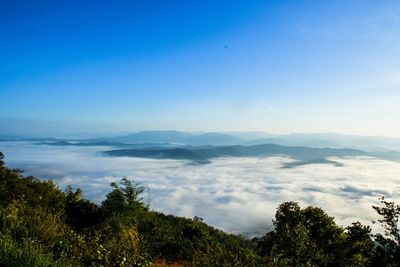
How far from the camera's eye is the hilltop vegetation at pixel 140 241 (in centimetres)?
796

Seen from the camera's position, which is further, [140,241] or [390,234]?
[390,234]

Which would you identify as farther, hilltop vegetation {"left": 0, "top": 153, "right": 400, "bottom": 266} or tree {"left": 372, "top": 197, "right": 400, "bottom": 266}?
tree {"left": 372, "top": 197, "right": 400, "bottom": 266}

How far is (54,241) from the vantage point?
8.45 meters

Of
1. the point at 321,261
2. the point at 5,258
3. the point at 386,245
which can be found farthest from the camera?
the point at 386,245

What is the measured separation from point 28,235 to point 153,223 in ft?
39.7

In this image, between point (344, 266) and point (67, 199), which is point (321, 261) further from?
point (67, 199)

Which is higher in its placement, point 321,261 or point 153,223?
point 153,223

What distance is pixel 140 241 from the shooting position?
14.2 meters

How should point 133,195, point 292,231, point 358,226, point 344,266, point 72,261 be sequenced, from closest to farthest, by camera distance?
point 72,261
point 292,231
point 344,266
point 358,226
point 133,195

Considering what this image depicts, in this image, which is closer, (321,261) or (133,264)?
(133,264)

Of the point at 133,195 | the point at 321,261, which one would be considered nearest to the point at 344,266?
the point at 321,261

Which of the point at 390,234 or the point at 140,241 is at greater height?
the point at 140,241

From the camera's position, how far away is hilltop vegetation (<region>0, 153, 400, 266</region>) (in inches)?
314

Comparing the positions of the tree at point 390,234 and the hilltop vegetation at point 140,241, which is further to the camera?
the tree at point 390,234
